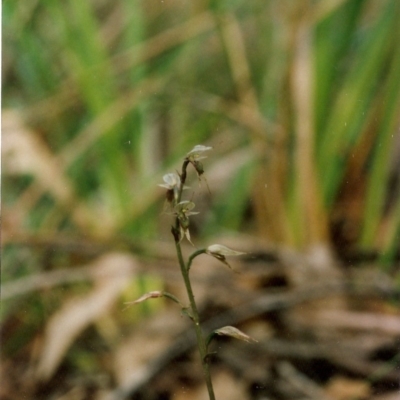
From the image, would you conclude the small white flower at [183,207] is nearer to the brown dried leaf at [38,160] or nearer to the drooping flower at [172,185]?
the drooping flower at [172,185]

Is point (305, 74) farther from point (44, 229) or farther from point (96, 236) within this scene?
point (44, 229)

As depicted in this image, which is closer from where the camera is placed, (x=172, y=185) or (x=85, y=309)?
(x=172, y=185)

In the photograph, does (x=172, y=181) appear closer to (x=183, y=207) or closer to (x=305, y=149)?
(x=183, y=207)

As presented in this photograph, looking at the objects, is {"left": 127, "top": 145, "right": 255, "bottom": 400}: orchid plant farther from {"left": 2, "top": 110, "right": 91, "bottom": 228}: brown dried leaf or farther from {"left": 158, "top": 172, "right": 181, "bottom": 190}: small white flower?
{"left": 2, "top": 110, "right": 91, "bottom": 228}: brown dried leaf

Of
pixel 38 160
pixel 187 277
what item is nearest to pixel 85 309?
pixel 38 160

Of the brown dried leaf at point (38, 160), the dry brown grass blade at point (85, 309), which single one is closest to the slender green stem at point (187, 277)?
the dry brown grass blade at point (85, 309)
